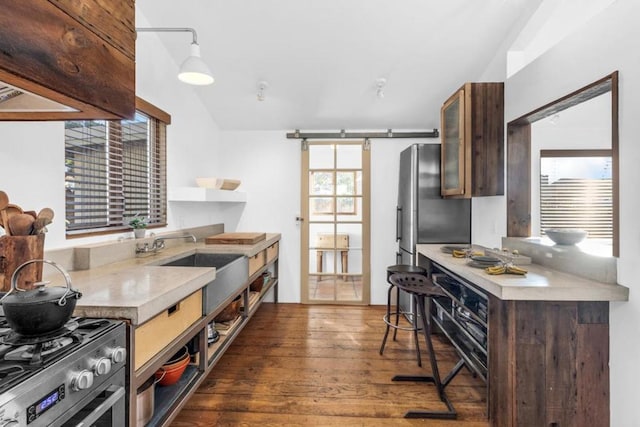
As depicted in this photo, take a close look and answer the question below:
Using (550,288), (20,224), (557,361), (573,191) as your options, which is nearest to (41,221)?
(20,224)

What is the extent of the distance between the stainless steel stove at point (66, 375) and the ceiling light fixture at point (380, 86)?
280cm

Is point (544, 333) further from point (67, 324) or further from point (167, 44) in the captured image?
point (167, 44)

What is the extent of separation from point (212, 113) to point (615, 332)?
382 cm

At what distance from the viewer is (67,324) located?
3.18ft

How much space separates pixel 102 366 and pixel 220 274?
0.97 m

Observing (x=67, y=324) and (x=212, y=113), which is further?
(x=212, y=113)

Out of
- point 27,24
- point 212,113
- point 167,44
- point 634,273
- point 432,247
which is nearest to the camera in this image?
point 27,24

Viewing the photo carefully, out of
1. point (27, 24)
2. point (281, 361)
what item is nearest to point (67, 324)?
point (27, 24)

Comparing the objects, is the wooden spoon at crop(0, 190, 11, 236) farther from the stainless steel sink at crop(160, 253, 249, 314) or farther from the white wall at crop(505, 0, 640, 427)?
the white wall at crop(505, 0, 640, 427)

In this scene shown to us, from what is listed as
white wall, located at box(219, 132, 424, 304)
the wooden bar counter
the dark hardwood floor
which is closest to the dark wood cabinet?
the wooden bar counter

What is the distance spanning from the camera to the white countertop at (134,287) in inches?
42.1

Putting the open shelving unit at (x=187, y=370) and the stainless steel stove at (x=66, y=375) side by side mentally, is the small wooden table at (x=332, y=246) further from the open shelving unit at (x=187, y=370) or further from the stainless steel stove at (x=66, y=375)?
the stainless steel stove at (x=66, y=375)

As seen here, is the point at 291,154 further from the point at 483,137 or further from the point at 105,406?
the point at 105,406

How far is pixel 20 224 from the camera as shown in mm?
1202
